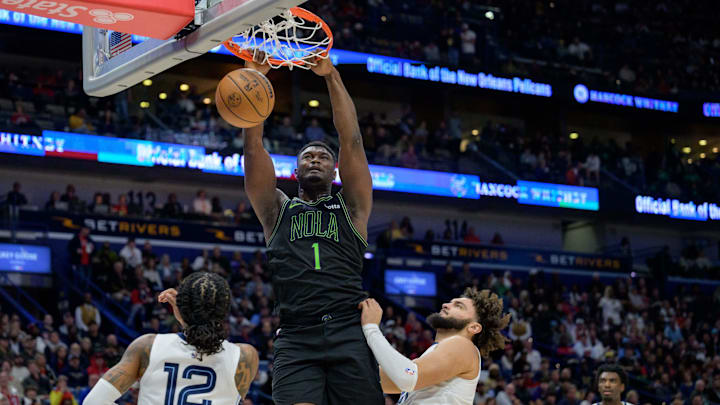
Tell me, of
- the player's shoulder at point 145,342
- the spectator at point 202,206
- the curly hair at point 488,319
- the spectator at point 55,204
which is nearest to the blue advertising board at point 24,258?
the spectator at point 55,204

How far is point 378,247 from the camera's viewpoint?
22250 mm

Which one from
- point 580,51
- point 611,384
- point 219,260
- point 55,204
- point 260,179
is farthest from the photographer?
point 580,51

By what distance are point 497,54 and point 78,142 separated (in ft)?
42.2

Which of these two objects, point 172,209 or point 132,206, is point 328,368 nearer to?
point 132,206

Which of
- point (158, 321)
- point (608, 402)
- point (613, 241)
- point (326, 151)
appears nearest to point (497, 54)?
point (613, 241)

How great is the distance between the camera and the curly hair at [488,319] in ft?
17.3

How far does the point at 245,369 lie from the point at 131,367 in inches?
18.9

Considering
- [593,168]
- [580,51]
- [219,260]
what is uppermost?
[580,51]

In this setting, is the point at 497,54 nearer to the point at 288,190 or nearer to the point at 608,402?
the point at 288,190

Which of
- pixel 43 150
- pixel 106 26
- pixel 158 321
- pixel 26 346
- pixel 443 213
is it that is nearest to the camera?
pixel 106 26

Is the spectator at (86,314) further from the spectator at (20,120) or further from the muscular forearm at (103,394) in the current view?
the muscular forearm at (103,394)

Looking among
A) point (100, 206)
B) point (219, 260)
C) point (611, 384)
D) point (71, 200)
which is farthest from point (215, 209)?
point (611, 384)

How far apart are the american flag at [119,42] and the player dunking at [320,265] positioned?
2.29ft

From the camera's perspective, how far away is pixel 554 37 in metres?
30.0
